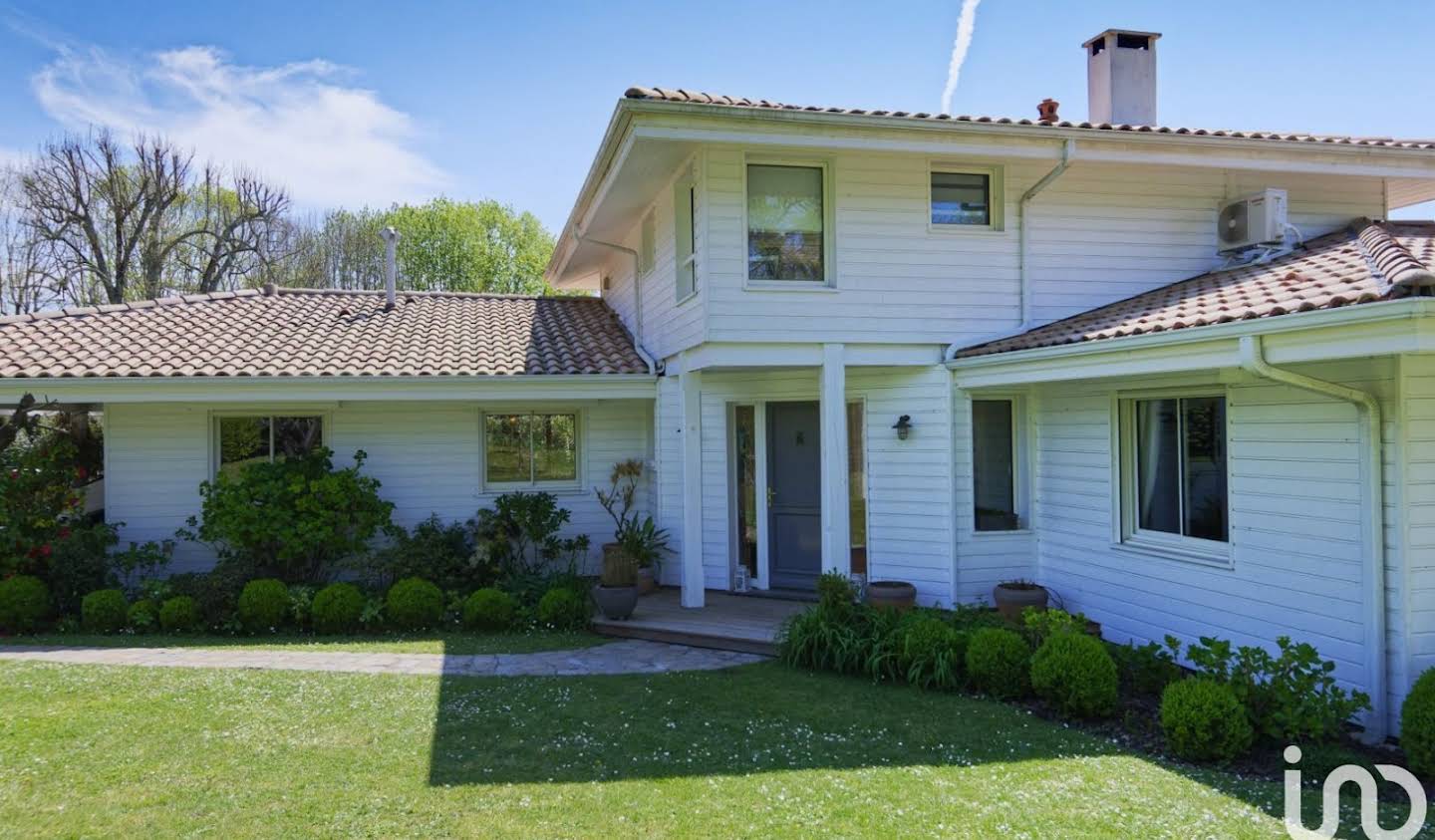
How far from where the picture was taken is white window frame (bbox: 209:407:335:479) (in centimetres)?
1084

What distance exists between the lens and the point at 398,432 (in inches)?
445

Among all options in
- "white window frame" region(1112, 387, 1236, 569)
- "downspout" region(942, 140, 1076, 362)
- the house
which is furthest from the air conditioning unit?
"white window frame" region(1112, 387, 1236, 569)

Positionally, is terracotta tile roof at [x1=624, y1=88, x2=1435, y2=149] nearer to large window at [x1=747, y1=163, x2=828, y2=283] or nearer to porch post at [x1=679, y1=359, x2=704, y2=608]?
large window at [x1=747, y1=163, x2=828, y2=283]

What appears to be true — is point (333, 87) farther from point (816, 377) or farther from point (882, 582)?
point (882, 582)

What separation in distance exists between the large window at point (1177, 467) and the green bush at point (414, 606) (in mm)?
7172

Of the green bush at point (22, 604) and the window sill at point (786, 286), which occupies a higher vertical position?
the window sill at point (786, 286)

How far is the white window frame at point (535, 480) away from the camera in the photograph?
456 inches

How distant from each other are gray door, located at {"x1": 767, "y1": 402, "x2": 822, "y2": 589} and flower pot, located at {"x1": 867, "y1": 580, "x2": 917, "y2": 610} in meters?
1.59

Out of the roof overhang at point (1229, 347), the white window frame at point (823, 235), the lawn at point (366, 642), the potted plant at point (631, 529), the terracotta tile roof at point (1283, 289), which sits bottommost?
the lawn at point (366, 642)

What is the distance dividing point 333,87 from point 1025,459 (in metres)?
16.8

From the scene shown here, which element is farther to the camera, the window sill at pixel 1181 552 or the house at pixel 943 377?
the window sill at pixel 1181 552

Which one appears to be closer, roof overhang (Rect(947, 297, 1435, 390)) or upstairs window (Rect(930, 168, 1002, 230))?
roof overhang (Rect(947, 297, 1435, 390))

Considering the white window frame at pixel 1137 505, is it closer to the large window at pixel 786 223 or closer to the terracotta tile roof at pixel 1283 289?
the terracotta tile roof at pixel 1283 289
